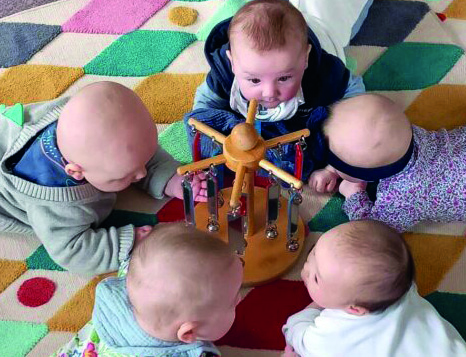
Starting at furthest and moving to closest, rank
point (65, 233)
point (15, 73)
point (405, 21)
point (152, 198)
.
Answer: point (405, 21) < point (15, 73) < point (152, 198) < point (65, 233)

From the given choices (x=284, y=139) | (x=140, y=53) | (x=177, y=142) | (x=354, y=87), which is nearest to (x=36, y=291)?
(x=177, y=142)

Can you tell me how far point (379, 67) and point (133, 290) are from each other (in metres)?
0.89

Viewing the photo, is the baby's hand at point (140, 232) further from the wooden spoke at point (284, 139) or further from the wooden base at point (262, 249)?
the wooden spoke at point (284, 139)

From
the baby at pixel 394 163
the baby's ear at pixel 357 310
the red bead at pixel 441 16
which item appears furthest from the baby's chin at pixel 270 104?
the red bead at pixel 441 16

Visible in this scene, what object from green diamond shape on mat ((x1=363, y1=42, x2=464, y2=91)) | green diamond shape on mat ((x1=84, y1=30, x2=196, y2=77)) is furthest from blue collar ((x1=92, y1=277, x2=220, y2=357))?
green diamond shape on mat ((x1=363, y1=42, x2=464, y2=91))

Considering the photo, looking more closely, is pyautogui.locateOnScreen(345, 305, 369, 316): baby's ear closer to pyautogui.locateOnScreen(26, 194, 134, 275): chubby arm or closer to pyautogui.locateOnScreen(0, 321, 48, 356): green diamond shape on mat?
pyautogui.locateOnScreen(26, 194, 134, 275): chubby arm

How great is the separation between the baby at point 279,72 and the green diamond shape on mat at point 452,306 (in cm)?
32

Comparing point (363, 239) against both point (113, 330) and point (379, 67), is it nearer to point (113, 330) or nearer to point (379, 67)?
point (113, 330)

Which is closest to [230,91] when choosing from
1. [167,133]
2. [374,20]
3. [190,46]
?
[167,133]

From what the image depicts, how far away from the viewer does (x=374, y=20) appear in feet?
5.06

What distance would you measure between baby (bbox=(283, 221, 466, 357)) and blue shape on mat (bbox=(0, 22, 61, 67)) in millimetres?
911

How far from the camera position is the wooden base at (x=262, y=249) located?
3.54 ft

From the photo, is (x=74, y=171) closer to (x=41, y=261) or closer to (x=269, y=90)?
(x=41, y=261)

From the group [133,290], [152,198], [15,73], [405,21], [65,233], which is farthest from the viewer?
[405,21]
